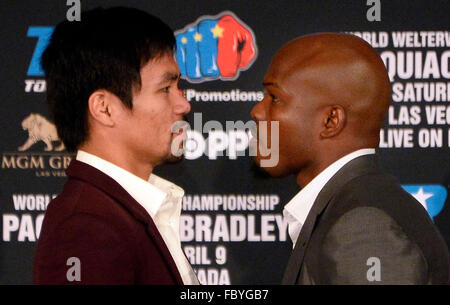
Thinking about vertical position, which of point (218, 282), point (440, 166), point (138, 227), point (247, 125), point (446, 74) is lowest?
point (218, 282)

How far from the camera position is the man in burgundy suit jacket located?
1127mm

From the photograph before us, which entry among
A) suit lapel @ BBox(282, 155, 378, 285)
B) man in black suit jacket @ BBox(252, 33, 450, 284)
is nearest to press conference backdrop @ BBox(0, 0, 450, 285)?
man in black suit jacket @ BBox(252, 33, 450, 284)

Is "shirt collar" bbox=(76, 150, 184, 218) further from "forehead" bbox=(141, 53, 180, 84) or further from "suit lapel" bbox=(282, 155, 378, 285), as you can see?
"suit lapel" bbox=(282, 155, 378, 285)

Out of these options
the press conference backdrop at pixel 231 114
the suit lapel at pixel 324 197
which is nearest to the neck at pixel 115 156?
the suit lapel at pixel 324 197

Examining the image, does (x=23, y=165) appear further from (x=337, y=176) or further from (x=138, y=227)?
(x=337, y=176)

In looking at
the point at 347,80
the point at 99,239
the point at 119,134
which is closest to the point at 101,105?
the point at 119,134

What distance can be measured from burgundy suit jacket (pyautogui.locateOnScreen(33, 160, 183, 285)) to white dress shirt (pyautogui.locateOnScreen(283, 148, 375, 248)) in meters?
0.34

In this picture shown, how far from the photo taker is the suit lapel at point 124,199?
1175 mm

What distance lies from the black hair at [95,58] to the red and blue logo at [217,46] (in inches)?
37.8

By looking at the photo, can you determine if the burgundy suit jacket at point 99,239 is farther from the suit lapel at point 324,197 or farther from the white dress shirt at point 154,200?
the suit lapel at point 324,197

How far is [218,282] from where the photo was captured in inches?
90.5
